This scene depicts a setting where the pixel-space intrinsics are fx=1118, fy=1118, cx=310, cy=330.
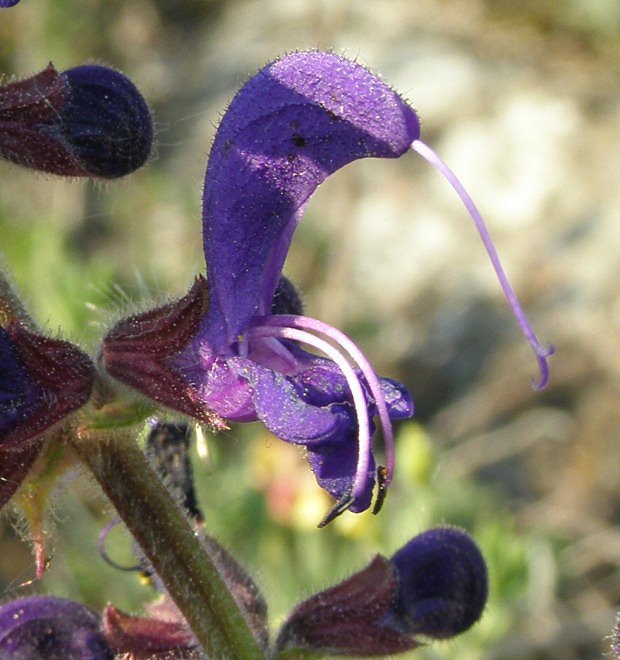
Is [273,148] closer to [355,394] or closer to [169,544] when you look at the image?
[355,394]

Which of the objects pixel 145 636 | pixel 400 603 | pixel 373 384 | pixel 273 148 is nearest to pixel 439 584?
pixel 400 603

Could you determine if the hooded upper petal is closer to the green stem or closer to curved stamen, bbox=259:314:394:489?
curved stamen, bbox=259:314:394:489

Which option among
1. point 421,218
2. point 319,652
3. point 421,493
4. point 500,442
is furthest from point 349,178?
point 319,652

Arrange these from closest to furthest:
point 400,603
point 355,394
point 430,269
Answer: point 355,394, point 400,603, point 430,269

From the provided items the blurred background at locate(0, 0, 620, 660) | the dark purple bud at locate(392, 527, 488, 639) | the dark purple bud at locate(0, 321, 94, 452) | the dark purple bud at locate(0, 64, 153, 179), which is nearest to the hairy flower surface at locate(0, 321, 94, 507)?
the dark purple bud at locate(0, 321, 94, 452)

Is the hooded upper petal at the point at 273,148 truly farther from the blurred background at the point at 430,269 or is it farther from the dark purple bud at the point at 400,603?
the blurred background at the point at 430,269
